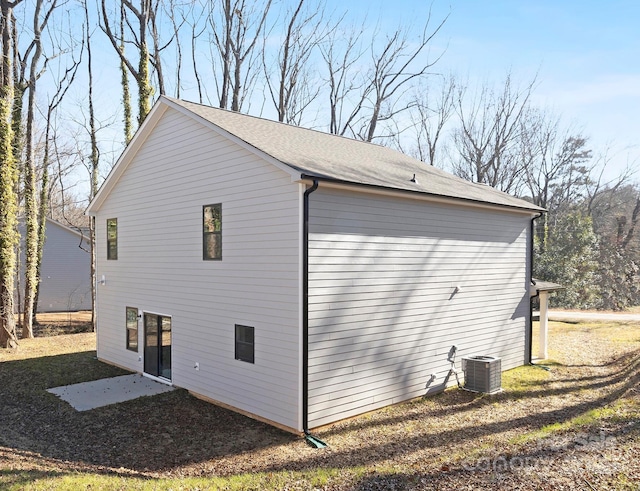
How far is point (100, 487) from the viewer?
548 cm

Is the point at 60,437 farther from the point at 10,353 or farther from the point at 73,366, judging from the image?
the point at 10,353

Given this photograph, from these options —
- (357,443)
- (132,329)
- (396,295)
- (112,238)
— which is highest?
(112,238)

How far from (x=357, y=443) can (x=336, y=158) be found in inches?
220

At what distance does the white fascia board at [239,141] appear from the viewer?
25.1 feet

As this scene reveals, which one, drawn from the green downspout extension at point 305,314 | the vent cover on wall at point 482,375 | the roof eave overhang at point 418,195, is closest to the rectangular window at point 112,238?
the green downspout extension at point 305,314

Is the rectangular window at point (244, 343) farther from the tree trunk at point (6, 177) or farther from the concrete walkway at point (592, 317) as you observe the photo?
the concrete walkway at point (592, 317)

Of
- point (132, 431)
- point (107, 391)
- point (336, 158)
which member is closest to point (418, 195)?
point (336, 158)

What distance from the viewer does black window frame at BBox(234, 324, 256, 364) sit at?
28.6ft

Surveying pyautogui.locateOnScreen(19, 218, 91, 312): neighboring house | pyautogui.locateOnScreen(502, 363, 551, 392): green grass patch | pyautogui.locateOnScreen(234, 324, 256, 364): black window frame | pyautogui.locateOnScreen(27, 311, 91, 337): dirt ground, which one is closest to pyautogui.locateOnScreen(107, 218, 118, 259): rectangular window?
pyautogui.locateOnScreen(234, 324, 256, 364): black window frame

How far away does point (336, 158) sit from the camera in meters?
10.0

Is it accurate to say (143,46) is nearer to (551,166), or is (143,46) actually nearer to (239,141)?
(239,141)

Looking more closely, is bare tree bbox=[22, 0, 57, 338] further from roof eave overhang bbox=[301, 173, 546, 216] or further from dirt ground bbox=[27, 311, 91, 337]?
roof eave overhang bbox=[301, 173, 546, 216]

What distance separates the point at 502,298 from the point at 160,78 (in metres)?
16.7

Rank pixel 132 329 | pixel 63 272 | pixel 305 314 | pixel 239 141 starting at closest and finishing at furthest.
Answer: pixel 305 314, pixel 239 141, pixel 132 329, pixel 63 272
